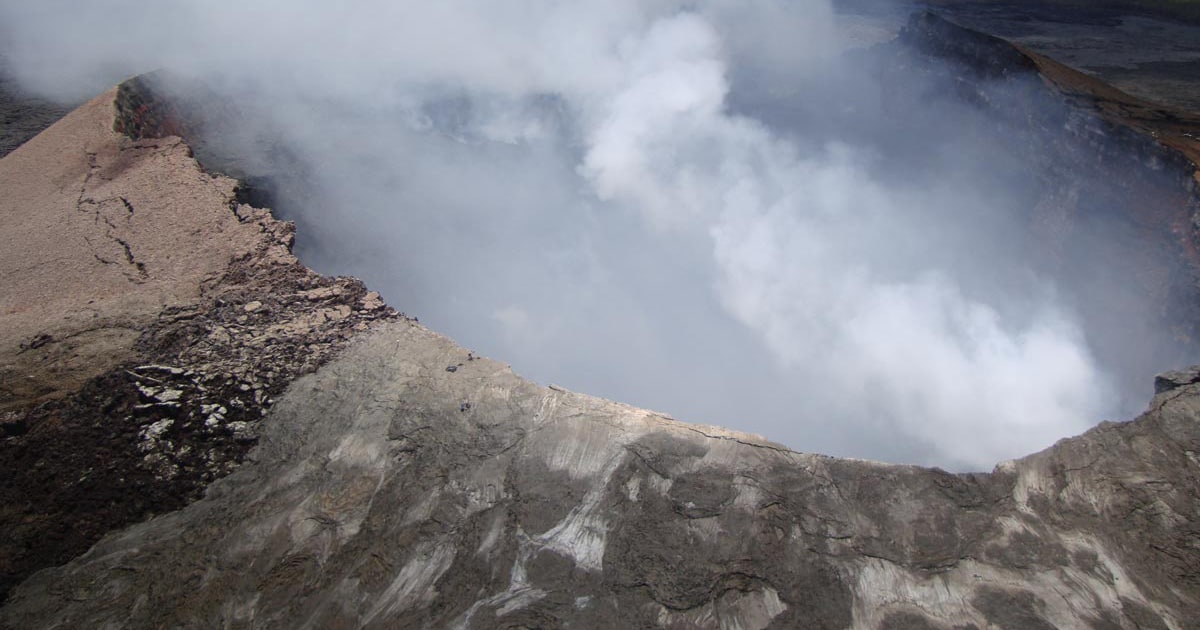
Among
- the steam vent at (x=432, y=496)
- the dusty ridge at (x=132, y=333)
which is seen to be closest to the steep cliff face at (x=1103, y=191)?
the steam vent at (x=432, y=496)

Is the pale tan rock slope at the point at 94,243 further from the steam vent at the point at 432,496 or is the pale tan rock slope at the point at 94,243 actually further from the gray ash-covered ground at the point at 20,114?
the gray ash-covered ground at the point at 20,114

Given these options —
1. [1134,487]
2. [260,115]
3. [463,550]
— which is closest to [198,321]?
[463,550]

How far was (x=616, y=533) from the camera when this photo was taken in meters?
3.84

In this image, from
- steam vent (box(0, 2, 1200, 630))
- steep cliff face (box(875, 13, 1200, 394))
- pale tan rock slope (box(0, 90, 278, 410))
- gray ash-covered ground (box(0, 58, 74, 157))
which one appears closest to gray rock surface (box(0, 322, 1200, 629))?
steam vent (box(0, 2, 1200, 630))

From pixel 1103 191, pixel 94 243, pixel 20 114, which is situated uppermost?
pixel 1103 191

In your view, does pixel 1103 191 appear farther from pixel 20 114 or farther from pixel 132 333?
pixel 20 114

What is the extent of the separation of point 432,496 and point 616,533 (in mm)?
1002

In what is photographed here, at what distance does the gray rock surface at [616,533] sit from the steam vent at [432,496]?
11mm

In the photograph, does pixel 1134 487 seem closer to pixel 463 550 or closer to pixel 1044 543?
pixel 1044 543

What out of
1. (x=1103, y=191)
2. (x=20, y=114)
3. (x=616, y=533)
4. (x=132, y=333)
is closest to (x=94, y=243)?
(x=132, y=333)

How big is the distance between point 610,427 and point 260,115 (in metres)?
5.89

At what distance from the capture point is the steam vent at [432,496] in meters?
3.58

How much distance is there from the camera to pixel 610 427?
13.9ft

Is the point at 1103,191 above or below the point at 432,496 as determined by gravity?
above
